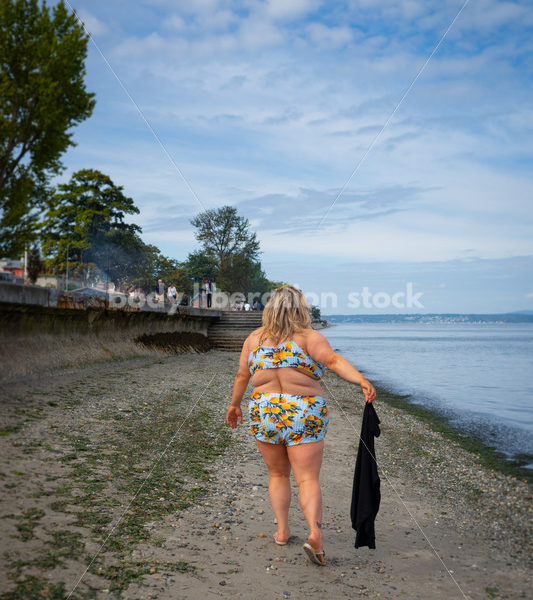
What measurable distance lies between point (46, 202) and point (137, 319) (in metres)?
4.81

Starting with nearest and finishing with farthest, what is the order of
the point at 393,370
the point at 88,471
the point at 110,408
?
the point at 88,471 < the point at 110,408 < the point at 393,370

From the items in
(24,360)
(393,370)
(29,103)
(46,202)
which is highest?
(29,103)

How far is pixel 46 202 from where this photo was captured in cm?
1755

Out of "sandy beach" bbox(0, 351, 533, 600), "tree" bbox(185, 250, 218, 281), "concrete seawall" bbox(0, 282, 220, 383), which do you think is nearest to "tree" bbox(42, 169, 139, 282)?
"tree" bbox(185, 250, 218, 281)

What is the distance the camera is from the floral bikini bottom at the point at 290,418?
3.71m

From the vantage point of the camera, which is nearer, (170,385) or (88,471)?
(88,471)

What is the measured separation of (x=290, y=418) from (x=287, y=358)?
0.41 metres

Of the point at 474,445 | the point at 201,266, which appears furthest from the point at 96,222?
the point at 474,445

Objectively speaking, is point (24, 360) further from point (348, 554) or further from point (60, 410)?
point (348, 554)

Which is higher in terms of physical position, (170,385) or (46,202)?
(46,202)

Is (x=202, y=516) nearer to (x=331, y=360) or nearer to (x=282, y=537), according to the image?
(x=282, y=537)

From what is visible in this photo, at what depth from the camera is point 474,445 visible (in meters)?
10.6

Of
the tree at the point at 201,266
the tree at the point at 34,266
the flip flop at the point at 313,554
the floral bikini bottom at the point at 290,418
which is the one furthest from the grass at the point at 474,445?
the tree at the point at 201,266

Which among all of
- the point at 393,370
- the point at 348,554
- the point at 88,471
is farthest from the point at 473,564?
the point at 393,370
